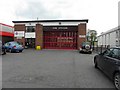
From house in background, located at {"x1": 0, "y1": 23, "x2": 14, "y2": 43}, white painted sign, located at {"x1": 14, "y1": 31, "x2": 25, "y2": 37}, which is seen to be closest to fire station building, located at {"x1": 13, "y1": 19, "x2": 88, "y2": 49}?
white painted sign, located at {"x1": 14, "y1": 31, "x2": 25, "y2": 37}

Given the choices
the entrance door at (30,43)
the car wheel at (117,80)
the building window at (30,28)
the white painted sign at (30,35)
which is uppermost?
the building window at (30,28)

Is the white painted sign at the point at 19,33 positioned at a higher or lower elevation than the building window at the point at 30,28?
lower

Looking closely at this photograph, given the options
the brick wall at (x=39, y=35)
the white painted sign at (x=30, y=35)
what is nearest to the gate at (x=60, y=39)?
the brick wall at (x=39, y=35)

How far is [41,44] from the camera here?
33.9 m

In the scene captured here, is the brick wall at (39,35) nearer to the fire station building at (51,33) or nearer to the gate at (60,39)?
the fire station building at (51,33)

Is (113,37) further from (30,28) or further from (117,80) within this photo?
(117,80)

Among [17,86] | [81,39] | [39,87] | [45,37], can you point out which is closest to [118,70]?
[39,87]

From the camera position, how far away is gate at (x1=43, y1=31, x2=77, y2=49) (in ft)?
111

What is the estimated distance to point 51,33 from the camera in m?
34.7

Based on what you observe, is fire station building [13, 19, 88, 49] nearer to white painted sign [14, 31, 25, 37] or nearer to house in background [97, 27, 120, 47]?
white painted sign [14, 31, 25, 37]

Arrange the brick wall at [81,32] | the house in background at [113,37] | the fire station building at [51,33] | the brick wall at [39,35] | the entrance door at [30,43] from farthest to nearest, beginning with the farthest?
the house in background at [113,37]
the entrance door at [30,43]
the brick wall at [39,35]
the fire station building at [51,33]
the brick wall at [81,32]

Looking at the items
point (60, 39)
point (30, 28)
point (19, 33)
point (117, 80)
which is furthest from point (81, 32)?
point (117, 80)

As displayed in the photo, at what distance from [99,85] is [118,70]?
36.3 inches

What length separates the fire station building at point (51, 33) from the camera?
109ft
